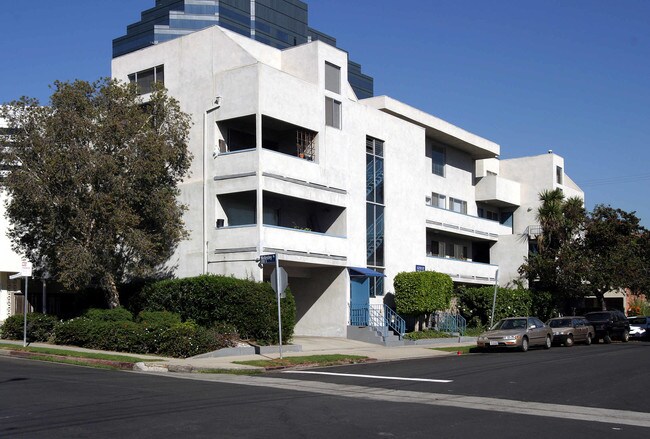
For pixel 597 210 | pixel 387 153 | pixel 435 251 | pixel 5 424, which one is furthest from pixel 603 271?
pixel 5 424

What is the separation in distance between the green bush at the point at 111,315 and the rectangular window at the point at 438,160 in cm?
2435

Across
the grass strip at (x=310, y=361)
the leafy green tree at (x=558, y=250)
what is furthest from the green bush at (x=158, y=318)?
the leafy green tree at (x=558, y=250)

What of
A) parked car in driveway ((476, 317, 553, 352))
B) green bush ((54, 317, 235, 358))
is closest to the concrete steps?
parked car in driveway ((476, 317, 553, 352))

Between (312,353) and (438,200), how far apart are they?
2264 centimetres

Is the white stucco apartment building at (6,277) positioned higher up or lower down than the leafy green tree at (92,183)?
lower down

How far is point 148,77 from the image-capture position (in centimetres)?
3444

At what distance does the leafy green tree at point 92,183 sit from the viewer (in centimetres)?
2589

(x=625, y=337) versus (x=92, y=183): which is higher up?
(x=92, y=183)

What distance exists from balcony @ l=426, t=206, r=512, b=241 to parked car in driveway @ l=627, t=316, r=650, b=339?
1072 centimetres

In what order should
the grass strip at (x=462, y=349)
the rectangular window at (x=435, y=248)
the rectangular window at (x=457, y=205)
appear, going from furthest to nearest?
1. the rectangular window at (x=457, y=205)
2. the rectangular window at (x=435, y=248)
3. the grass strip at (x=462, y=349)

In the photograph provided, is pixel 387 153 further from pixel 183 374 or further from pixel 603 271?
pixel 183 374

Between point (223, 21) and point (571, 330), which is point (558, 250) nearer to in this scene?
point (571, 330)

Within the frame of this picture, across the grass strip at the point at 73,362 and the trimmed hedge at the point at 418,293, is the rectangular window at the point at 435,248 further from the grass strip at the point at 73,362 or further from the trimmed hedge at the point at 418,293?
the grass strip at the point at 73,362

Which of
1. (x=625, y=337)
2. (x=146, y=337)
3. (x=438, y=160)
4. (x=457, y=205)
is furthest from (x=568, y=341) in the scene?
(x=146, y=337)
